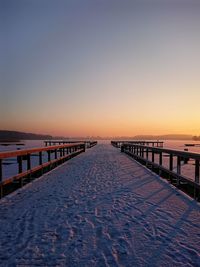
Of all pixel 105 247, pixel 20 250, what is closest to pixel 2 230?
pixel 20 250

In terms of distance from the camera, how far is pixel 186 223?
500cm

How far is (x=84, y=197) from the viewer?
710cm

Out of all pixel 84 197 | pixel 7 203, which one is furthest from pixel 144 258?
pixel 7 203

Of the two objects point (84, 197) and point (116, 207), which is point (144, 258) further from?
point (84, 197)

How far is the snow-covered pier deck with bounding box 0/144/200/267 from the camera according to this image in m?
3.60

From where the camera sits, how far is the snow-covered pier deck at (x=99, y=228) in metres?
3.60

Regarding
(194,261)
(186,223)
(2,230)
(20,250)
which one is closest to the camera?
(194,261)

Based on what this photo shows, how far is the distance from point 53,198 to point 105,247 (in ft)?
11.2

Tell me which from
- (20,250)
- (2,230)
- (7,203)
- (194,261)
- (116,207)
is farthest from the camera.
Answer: (7,203)

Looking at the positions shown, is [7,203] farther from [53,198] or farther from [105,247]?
[105,247]

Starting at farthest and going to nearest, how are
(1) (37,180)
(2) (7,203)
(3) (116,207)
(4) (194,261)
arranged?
(1) (37,180) → (2) (7,203) → (3) (116,207) → (4) (194,261)

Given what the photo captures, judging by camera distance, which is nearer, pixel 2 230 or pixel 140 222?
pixel 2 230

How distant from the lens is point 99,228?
4.71m

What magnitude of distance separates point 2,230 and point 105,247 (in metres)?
1.88
